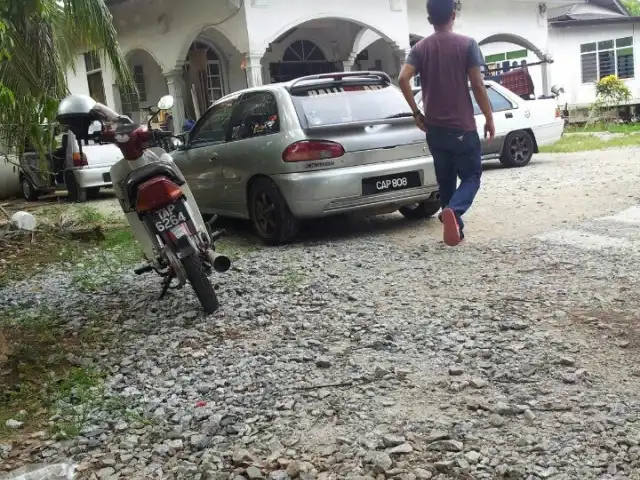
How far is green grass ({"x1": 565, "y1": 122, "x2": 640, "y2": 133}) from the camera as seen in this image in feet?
60.8

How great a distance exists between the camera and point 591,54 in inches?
963

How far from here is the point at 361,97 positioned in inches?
263

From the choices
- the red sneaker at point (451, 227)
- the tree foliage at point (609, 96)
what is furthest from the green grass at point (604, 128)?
the red sneaker at point (451, 227)

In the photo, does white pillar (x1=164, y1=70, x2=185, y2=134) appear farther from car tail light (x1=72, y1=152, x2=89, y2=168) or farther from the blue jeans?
the blue jeans

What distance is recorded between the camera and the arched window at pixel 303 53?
61.9 feet

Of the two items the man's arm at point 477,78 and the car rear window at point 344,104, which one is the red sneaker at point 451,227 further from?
the car rear window at point 344,104

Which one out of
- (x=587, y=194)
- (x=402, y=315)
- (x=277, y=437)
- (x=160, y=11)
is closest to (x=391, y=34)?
(x=160, y=11)

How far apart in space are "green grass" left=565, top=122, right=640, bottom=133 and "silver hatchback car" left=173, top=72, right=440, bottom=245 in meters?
13.4

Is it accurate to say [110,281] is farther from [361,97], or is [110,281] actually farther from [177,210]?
[361,97]

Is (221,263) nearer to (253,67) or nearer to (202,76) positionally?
(253,67)

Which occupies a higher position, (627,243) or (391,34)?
(391,34)

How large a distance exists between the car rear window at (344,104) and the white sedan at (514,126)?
191 inches

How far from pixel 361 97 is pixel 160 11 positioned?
1047 centimetres

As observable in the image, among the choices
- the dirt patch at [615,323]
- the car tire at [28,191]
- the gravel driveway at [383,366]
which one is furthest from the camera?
the car tire at [28,191]
